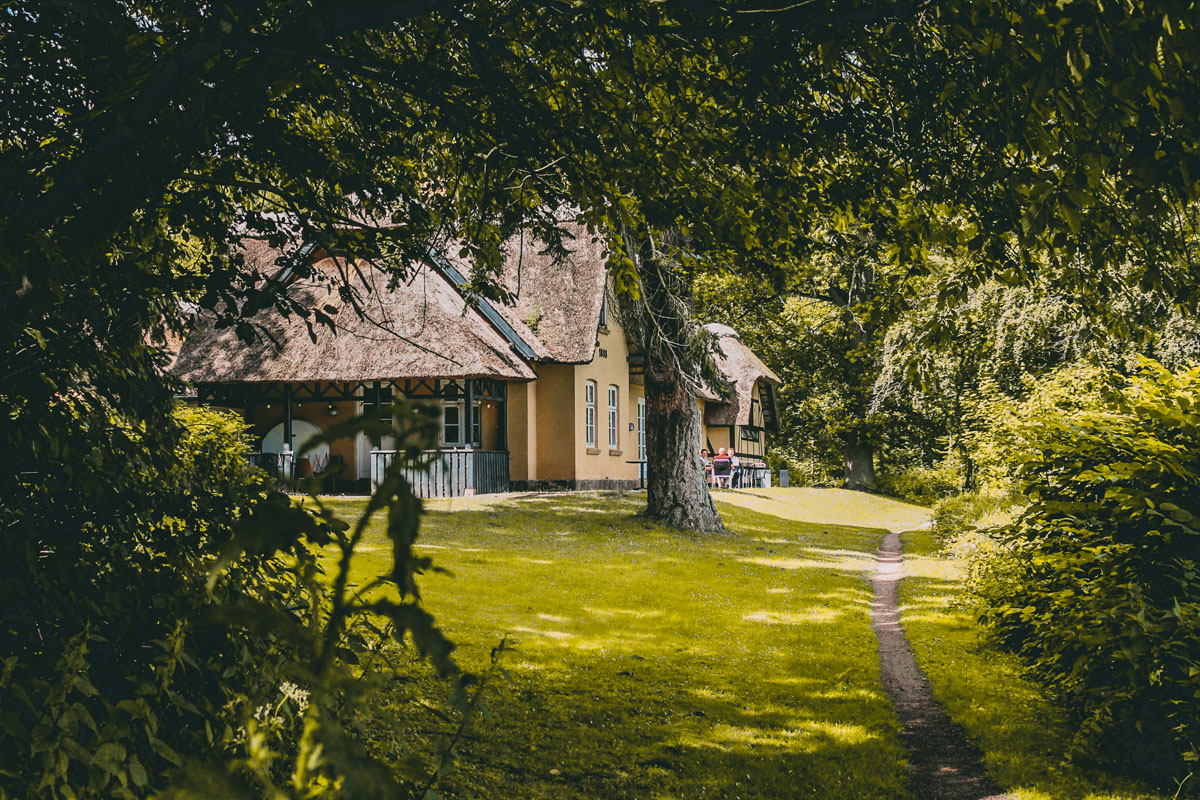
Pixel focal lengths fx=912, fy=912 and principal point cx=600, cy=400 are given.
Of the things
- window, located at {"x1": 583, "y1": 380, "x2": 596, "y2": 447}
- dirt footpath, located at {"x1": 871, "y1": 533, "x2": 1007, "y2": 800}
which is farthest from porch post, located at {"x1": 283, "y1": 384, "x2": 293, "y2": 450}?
dirt footpath, located at {"x1": 871, "y1": 533, "x2": 1007, "y2": 800}

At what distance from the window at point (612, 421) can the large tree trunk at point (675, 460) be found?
9394 mm

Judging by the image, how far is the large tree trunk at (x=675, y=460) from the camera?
18.7 metres

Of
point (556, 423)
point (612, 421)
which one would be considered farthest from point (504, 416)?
point (612, 421)

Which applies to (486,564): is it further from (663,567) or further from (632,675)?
(632,675)

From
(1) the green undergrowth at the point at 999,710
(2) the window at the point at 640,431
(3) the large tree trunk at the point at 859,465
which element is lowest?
(1) the green undergrowth at the point at 999,710

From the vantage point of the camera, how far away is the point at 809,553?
1798 cm

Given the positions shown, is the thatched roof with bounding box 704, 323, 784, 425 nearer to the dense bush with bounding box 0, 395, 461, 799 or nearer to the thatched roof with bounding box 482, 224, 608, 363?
the thatched roof with bounding box 482, 224, 608, 363

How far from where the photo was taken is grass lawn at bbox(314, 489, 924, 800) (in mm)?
5672

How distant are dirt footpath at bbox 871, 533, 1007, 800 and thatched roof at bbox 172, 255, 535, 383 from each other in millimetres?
13575

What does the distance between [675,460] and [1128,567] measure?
13.3 metres

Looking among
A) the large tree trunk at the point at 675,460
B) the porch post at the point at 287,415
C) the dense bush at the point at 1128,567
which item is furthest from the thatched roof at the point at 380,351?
the dense bush at the point at 1128,567

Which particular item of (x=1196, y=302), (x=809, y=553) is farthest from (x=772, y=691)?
(x=809, y=553)

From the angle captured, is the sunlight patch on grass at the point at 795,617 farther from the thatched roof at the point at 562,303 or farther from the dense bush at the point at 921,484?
the dense bush at the point at 921,484

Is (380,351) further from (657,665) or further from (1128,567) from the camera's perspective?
(1128,567)
